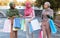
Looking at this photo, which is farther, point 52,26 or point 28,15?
point 28,15

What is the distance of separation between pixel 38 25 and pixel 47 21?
461 mm

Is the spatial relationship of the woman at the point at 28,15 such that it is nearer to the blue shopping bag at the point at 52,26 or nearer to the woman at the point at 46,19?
the woman at the point at 46,19

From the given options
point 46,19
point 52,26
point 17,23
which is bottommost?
point 52,26

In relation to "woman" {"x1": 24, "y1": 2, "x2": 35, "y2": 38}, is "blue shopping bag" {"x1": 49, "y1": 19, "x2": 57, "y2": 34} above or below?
below

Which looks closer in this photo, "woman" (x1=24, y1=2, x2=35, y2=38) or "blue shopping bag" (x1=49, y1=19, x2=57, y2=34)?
"blue shopping bag" (x1=49, y1=19, x2=57, y2=34)

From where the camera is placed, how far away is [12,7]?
783 cm

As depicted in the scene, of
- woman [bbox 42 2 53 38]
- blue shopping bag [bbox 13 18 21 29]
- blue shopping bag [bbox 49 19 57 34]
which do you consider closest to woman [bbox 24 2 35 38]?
blue shopping bag [bbox 13 18 21 29]

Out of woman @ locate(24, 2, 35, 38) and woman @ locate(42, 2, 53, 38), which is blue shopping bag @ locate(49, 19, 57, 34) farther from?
woman @ locate(24, 2, 35, 38)

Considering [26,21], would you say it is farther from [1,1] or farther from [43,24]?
[1,1]

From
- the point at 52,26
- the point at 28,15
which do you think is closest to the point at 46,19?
the point at 52,26

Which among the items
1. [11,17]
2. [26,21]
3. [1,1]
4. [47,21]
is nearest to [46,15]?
[47,21]

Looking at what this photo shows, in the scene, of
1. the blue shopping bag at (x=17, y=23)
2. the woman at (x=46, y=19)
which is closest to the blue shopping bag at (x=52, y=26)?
the woman at (x=46, y=19)

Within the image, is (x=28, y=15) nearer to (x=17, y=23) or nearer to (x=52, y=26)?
(x=17, y=23)

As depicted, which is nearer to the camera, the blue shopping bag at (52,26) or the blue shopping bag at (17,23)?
the blue shopping bag at (52,26)
